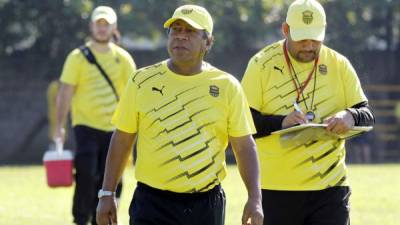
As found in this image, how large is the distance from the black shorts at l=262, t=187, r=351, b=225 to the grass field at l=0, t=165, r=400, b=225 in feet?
18.3

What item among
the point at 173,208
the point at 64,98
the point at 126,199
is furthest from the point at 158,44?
the point at 173,208

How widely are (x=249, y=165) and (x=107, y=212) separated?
0.90 metres

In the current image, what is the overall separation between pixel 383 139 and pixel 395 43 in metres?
3.41

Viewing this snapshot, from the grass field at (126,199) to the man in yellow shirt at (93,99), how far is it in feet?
5.66

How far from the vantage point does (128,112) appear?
672cm

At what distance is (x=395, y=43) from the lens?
33438mm

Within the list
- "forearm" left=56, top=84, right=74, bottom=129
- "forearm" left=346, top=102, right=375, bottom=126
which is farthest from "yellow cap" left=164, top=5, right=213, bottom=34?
"forearm" left=56, top=84, right=74, bottom=129

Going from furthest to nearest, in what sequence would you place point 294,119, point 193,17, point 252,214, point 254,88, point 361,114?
point 254,88 → point 361,114 → point 294,119 → point 193,17 → point 252,214

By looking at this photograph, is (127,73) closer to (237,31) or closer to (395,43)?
(237,31)

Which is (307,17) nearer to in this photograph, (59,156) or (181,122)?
(181,122)

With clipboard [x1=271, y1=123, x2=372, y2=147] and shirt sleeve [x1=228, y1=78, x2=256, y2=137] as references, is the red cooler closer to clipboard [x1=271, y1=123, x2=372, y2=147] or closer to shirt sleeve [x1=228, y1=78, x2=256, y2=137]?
clipboard [x1=271, y1=123, x2=372, y2=147]

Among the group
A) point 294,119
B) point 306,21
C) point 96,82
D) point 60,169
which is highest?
point 306,21

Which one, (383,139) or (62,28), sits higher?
(62,28)

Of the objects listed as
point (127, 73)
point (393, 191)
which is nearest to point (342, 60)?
point (127, 73)
